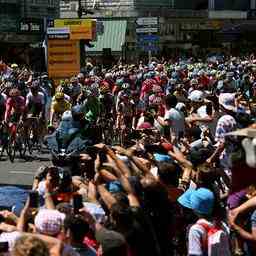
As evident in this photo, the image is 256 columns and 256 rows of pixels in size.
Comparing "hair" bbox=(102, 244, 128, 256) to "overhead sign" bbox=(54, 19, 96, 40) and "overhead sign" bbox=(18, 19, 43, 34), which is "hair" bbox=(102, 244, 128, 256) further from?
"overhead sign" bbox=(18, 19, 43, 34)

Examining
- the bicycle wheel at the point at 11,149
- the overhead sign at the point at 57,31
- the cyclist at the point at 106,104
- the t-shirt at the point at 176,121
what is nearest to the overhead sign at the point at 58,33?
the overhead sign at the point at 57,31

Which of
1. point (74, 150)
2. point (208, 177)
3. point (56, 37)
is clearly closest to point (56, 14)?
point (56, 37)

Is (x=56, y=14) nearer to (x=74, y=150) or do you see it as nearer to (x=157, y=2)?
(x=157, y=2)

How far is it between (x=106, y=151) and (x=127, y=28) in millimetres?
64907

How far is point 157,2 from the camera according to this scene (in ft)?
287

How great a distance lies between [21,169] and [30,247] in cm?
1224

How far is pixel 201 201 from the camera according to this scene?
24.2 ft

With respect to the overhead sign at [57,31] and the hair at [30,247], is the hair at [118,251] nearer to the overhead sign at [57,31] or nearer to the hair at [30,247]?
the hair at [30,247]

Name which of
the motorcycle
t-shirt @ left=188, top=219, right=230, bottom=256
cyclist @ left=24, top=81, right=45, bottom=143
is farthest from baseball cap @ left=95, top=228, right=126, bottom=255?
cyclist @ left=24, top=81, right=45, bottom=143

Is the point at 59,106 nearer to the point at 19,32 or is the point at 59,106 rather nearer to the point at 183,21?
the point at 19,32

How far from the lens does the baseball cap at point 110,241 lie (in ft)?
19.8

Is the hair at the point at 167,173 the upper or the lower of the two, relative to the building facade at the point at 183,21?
upper

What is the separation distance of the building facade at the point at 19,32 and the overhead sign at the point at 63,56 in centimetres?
2917

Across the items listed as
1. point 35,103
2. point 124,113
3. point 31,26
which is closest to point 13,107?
point 35,103
